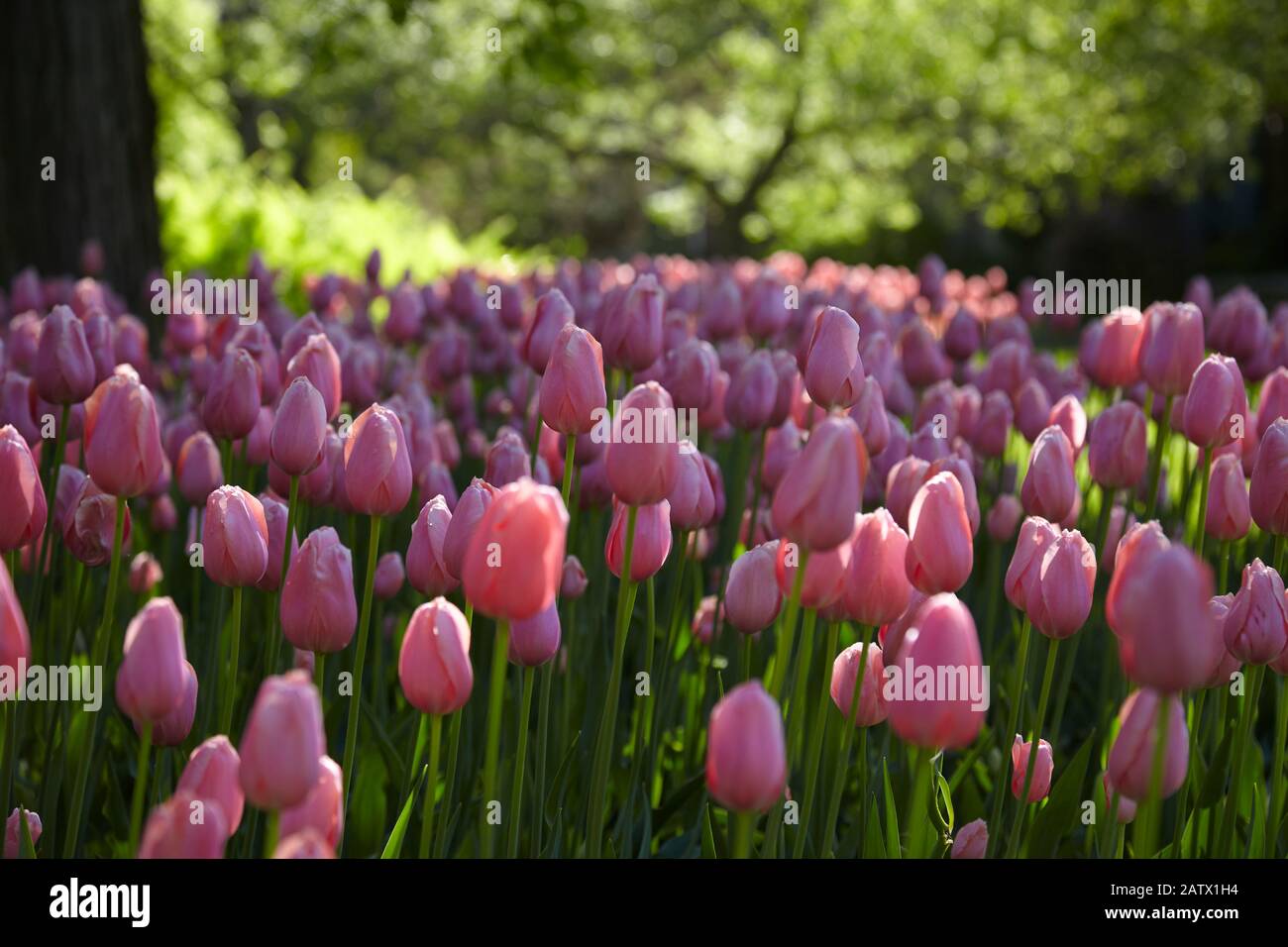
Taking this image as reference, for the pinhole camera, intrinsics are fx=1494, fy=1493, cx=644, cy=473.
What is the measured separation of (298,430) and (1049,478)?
1.18 metres

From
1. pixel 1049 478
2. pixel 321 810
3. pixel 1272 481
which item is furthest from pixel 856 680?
pixel 321 810

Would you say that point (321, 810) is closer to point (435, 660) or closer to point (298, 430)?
point (435, 660)

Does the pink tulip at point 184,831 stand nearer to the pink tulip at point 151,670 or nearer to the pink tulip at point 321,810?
the pink tulip at point 321,810

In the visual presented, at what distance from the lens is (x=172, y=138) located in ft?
61.8

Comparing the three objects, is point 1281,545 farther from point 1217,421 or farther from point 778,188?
point 778,188

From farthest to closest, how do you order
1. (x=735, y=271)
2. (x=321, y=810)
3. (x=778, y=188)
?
1. (x=778, y=188)
2. (x=735, y=271)
3. (x=321, y=810)

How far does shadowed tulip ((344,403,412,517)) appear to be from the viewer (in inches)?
81.7

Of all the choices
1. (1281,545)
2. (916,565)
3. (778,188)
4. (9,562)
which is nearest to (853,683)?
(916,565)

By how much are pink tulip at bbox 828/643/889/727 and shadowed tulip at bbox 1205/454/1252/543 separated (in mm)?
817

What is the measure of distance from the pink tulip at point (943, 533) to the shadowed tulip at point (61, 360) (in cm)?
160

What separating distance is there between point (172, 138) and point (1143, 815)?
62.1ft

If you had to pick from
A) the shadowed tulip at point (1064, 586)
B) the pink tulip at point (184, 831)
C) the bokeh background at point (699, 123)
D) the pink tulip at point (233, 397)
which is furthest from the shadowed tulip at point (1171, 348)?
the bokeh background at point (699, 123)

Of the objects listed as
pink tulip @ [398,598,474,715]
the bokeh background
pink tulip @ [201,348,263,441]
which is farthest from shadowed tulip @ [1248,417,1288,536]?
the bokeh background
